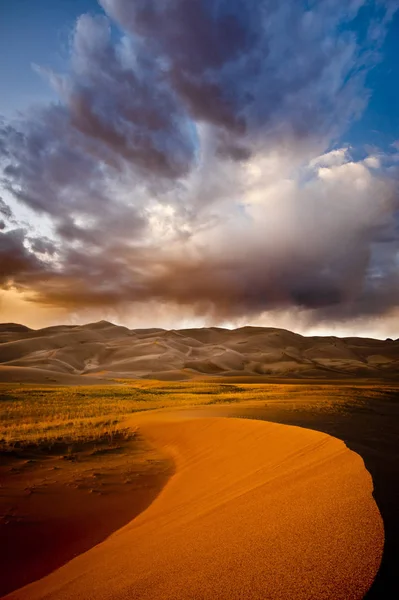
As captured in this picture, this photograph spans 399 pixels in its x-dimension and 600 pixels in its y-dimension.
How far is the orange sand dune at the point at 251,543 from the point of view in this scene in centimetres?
281

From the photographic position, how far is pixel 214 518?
4684mm

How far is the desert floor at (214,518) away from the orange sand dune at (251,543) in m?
0.02

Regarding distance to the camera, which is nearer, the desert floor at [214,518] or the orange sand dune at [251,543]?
the orange sand dune at [251,543]

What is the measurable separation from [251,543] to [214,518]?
48.3 inches

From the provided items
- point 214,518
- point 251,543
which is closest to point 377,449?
point 214,518

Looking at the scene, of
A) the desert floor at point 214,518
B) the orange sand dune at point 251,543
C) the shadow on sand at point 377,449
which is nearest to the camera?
the shadow on sand at point 377,449

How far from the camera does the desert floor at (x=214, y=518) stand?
9.68 ft

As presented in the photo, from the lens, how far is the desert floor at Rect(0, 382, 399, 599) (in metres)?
2.95

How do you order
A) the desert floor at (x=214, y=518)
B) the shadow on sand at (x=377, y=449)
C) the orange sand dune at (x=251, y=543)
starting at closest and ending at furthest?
the shadow on sand at (x=377, y=449) < the orange sand dune at (x=251, y=543) < the desert floor at (x=214, y=518)

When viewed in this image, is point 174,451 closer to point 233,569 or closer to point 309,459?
point 309,459

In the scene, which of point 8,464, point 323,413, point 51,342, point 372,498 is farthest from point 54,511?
point 51,342

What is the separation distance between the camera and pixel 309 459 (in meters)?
7.04

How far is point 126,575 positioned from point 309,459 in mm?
4457

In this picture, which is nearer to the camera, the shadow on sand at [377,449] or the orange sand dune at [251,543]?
the shadow on sand at [377,449]
